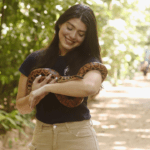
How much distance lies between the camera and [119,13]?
845 cm

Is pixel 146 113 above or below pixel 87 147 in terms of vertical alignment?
below

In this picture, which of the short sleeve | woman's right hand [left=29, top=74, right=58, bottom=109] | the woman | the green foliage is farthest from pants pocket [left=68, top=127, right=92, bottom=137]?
the green foliage

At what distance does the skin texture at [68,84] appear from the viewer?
162 cm

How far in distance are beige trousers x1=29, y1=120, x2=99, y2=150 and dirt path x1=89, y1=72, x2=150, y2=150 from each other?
92.9 inches

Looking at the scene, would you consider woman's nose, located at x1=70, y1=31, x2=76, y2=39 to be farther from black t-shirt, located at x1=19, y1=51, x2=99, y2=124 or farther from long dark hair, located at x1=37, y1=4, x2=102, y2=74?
black t-shirt, located at x1=19, y1=51, x2=99, y2=124

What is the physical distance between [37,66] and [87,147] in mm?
645

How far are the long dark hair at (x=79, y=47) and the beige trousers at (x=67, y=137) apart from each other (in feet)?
1.22

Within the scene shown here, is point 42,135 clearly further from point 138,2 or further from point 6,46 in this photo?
point 138,2

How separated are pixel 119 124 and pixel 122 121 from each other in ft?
1.46

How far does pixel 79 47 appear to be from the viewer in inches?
75.0

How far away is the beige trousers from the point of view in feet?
5.92

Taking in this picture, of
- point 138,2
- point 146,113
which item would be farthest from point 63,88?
point 146,113

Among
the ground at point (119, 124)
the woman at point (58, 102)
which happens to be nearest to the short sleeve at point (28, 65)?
the woman at point (58, 102)

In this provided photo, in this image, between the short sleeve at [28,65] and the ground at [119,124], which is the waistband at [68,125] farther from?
the ground at [119,124]
